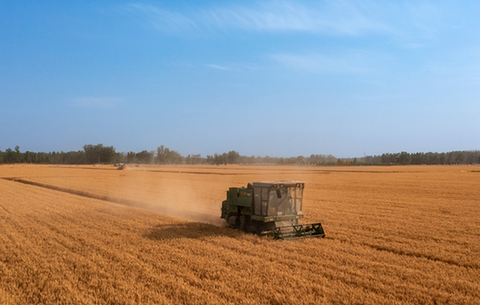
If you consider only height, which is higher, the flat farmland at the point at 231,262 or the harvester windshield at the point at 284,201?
the harvester windshield at the point at 284,201

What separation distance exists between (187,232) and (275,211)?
3.95m

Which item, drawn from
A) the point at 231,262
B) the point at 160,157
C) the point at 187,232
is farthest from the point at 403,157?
the point at 231,262

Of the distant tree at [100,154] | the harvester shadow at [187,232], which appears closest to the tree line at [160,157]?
the distant tree at [100,154]

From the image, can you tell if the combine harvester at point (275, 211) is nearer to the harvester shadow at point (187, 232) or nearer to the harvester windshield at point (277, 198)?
the harvester windshield at point (277, 198)

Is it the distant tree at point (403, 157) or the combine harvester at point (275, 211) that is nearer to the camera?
the combine harvester at point (275, 211)

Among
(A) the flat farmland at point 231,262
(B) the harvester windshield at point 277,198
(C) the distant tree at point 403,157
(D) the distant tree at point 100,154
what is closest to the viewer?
(A) the flat farmland at point 231,262

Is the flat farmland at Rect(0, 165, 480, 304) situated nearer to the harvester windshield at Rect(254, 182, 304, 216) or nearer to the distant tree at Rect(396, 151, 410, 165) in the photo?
the harvester windshield at Rect(254, 182, 304, 216)

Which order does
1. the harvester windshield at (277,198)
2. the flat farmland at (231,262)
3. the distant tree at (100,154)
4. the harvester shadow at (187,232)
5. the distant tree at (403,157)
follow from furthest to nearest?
1. the distant tree at (100,154)
2. the distant tree at (403,157)
3. the harvester windshield at (277,198)
4. the harvester shadow at (187,232)
5. the flat farmland at (231,262)

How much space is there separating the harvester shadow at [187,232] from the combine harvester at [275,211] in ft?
2.84

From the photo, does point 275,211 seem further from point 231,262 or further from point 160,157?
point 160,157

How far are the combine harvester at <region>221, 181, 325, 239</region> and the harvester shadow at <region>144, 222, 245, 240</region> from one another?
→ 0.87 m

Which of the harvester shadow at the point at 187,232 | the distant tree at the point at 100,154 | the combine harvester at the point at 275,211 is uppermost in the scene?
the distant tree at the point at 100,154

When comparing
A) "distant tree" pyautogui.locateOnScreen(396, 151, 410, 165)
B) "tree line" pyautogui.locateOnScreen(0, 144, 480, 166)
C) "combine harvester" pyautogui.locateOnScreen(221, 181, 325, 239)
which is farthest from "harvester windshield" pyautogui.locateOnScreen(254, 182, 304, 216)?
"distant tree" pyautogui.locateOnScreen(396, 151, 410, 165)

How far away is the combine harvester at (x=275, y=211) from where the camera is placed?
1345 cm
